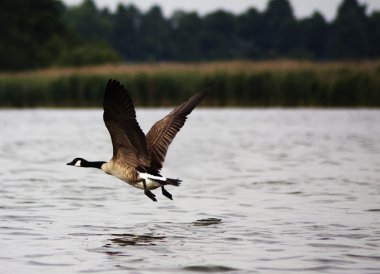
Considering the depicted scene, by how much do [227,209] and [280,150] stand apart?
A: 32.2ft

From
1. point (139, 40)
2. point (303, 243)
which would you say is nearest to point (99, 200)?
point (303, 243)

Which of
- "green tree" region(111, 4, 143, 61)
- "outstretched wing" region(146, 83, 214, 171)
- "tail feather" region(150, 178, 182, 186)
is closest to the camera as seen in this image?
"tail feather" region(150, 178, 182, 186)

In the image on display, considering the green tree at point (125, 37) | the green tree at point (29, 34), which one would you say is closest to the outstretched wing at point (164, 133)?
the green tree at point (29, 34)

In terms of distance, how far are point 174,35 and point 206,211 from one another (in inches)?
4006

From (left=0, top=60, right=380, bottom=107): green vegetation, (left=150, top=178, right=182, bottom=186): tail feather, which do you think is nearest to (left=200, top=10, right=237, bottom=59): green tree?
(left=0, top=60, right=380, bottom=107): green vegetation

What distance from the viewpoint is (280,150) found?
21.6 metres

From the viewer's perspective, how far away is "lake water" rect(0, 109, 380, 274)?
8523 millimetres

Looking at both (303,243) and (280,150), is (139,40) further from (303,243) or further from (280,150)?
(303,243)

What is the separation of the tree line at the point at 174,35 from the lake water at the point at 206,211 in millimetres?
42014

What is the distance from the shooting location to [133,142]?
10.7 meters

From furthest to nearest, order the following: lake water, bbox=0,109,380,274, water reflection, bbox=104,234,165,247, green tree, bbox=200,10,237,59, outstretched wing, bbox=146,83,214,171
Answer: green tree, bbox=200,10,237,59 → outstretched wing, bbox=146,83,214,171 → water reflection, bbox=104,234,165,247 → lake water, bbox=0,109,380,274

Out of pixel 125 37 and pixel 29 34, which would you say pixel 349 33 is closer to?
pixel 29 34

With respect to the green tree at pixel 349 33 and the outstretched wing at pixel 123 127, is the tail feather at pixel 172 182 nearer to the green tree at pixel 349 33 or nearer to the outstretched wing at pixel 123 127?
the outstretched wing at pixel 123 127

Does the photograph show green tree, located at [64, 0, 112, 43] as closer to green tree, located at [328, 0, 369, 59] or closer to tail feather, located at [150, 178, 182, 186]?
green tree, located at [328, 0, 369, 59]
